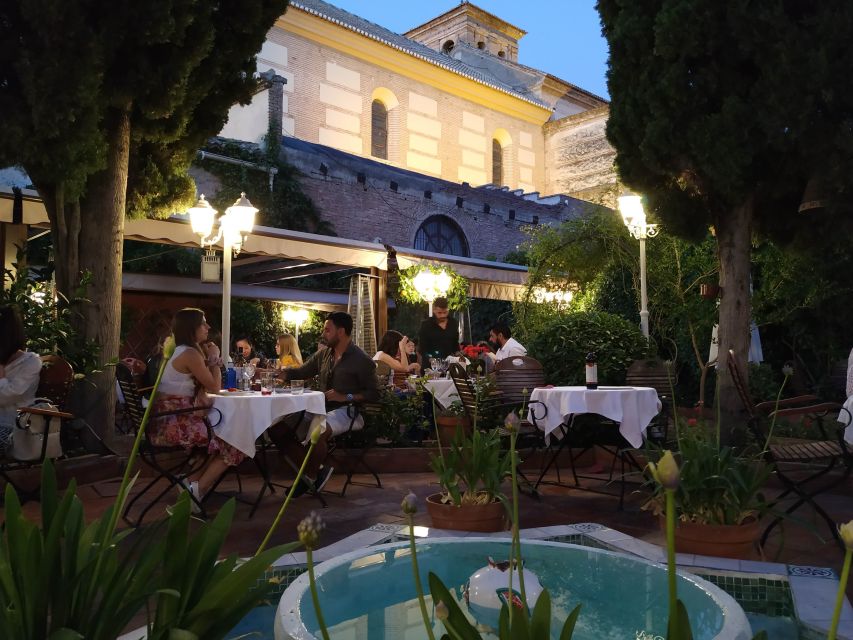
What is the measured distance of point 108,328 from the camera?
623 centimetres

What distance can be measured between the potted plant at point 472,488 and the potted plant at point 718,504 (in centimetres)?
78

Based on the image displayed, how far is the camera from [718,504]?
3305 millimetres

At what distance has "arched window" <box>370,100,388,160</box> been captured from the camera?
982 inches

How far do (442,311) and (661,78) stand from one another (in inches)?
122

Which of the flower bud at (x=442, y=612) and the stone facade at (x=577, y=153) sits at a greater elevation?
the stone facade at (x=577, y=153)

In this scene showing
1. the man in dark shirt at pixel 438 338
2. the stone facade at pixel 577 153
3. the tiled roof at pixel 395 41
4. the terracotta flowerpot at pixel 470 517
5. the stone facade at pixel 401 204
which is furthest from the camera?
the stone facade at pixel 577 153

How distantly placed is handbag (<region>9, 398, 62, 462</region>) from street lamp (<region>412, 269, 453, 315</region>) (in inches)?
284

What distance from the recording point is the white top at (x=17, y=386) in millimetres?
4366

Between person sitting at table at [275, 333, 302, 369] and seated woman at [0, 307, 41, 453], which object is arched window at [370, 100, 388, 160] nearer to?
person sitting at table at [275, 333, 302, 369]

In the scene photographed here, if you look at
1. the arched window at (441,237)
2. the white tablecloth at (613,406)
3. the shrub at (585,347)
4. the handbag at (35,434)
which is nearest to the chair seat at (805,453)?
the white tablecloth at (613,406)

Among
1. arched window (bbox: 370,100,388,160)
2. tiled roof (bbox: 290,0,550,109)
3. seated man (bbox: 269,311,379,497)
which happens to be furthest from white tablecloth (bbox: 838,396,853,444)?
arched window (bbox: 370,100,388,160)

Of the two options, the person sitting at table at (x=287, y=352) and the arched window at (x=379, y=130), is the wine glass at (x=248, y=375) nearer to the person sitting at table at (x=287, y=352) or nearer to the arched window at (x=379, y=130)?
the person sitting at table at (x=287, y=352)

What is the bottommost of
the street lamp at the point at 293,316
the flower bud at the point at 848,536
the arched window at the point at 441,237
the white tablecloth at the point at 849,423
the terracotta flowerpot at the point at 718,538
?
the terracotta flowerpot at the point at 718,538

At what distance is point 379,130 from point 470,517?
2309cm
